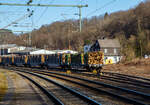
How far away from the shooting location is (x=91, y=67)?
3050 cm

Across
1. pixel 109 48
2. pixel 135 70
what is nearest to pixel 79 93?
pixel 135 70

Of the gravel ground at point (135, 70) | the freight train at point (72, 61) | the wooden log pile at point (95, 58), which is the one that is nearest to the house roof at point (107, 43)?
the freight train at point (72, 61)

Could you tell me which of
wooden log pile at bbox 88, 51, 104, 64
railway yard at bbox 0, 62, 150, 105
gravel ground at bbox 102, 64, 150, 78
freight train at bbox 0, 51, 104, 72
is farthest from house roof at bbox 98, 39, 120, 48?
railway yard at bbox 0, 62, 150, 105

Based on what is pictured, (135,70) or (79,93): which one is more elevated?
(135,70)

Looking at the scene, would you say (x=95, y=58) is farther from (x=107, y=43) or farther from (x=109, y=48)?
(x=109, y=48)

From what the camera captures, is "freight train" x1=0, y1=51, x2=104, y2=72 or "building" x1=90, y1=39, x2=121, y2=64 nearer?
"freight train" x1=0, y1=51, x2=104, y2=72

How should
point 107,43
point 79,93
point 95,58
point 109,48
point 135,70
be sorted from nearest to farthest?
point 79,93
point 95,58
point 135,70
point 107,43
point 109,48

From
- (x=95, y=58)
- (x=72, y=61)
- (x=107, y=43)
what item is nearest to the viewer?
(x=95, y=58)

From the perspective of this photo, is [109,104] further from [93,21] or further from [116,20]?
[93,21]

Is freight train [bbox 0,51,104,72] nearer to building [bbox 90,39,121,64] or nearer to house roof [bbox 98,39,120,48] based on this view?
building [bbox 90,39,121,64]

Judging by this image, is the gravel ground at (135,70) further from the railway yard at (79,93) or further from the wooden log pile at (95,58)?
the railway yard at (79,93)

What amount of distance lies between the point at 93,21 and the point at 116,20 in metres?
29.9

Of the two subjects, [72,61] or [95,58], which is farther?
[72,61]

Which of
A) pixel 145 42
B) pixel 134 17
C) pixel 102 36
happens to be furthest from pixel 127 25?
pixel 145 42
